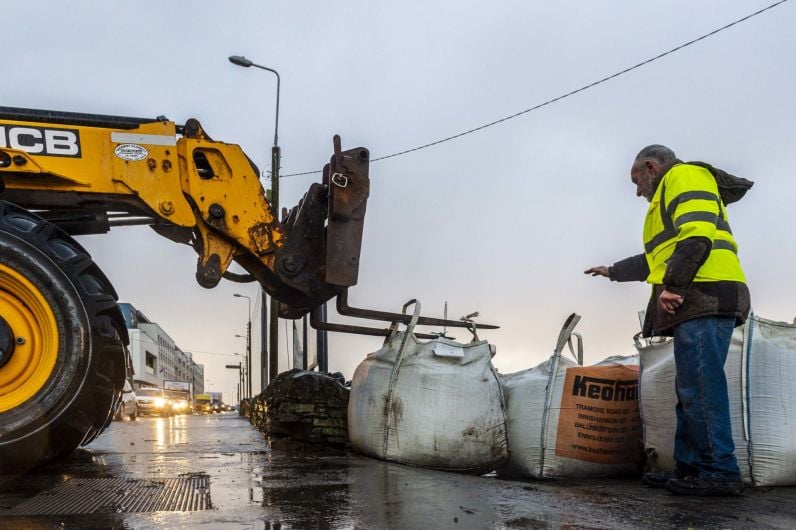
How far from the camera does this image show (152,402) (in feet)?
107

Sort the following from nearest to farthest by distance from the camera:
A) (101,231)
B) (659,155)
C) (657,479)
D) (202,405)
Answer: (657,479) < (659,155) < (101,231) < (202,405)

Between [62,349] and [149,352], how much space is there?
9313cm

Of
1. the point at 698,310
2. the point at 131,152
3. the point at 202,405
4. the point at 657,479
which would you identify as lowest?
the point at 202,405

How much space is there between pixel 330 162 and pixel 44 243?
1736 mm

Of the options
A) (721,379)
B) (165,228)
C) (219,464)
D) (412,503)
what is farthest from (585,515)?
(165,228)

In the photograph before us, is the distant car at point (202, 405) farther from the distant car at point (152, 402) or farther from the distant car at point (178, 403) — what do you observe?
the distant car at point (152, 402)

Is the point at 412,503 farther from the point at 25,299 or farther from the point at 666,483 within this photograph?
the point at 25,299

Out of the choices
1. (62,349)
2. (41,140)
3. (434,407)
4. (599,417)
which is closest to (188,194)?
(41,140)

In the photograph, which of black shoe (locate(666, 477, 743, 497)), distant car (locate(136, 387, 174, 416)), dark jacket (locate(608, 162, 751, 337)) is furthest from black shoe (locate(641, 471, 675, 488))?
distant car (locate(136, 387, 174, 416))

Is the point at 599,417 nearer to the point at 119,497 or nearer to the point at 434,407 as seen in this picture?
the point at 434,407

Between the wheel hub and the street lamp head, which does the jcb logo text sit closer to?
the wheel hub

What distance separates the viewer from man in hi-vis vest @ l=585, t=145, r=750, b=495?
3.36 m

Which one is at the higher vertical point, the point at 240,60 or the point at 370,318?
the point at 240,60

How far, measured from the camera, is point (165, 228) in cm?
454
